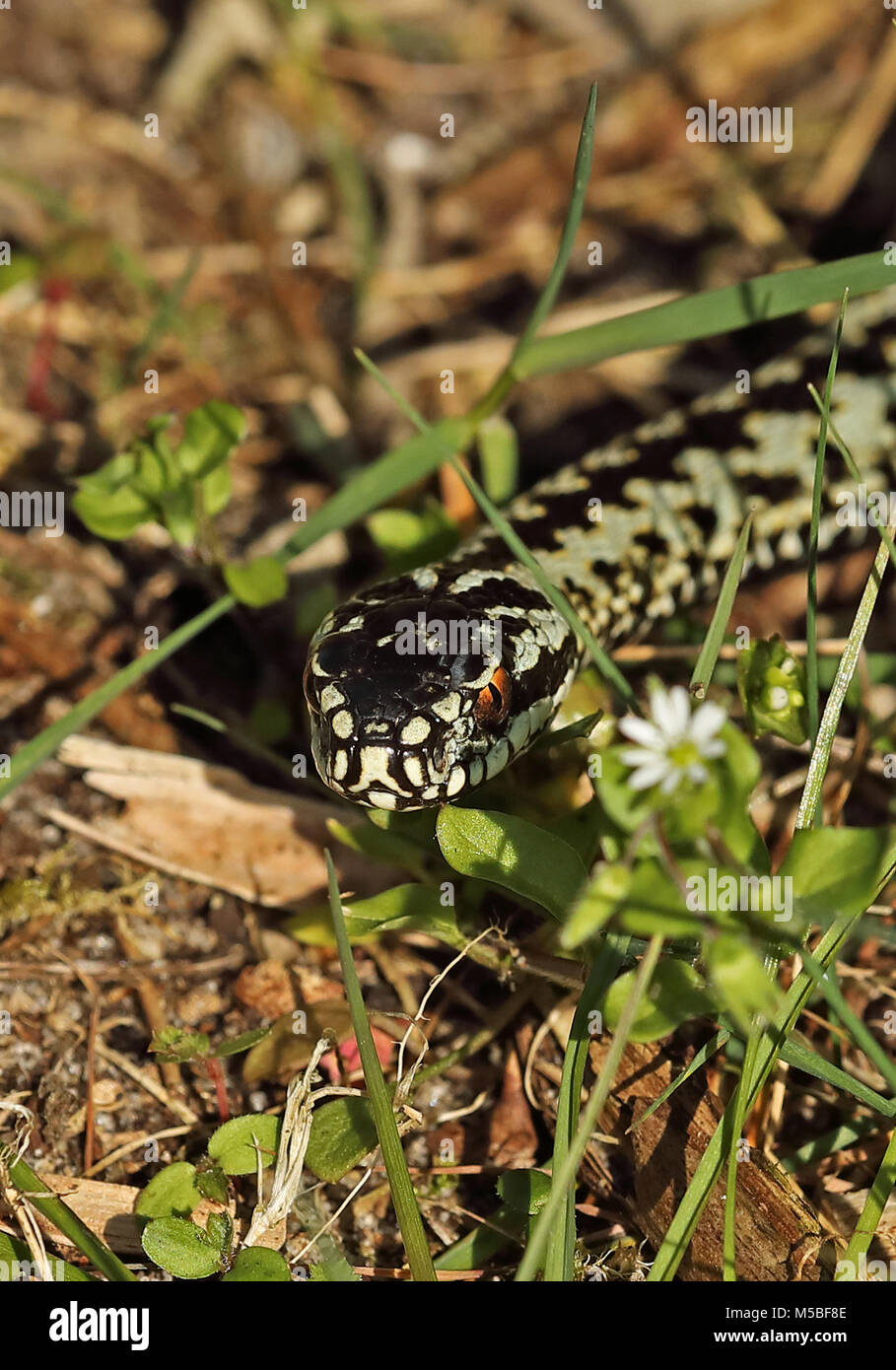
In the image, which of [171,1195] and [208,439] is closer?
[171,1195]

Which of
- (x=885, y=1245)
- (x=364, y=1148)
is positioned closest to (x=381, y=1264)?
(x=364, y=1148)

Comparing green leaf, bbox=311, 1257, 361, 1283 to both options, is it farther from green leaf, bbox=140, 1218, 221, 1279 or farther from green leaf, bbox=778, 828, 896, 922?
green leaf, bbox=778, 828, 896, 922

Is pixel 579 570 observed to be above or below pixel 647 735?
above

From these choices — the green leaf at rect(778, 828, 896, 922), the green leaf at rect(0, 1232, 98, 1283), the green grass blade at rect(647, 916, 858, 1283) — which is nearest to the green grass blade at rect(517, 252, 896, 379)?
the green leaf at rect(778, 828, 896, 922)

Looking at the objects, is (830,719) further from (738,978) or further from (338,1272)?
(338,1272)

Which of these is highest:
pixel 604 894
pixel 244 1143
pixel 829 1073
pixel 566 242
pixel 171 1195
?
pixel 566 242

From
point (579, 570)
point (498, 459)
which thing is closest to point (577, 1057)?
point (579, 570)

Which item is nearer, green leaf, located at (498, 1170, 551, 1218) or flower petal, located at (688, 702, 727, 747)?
flower petal, located at (688, 702, 727, 747)
